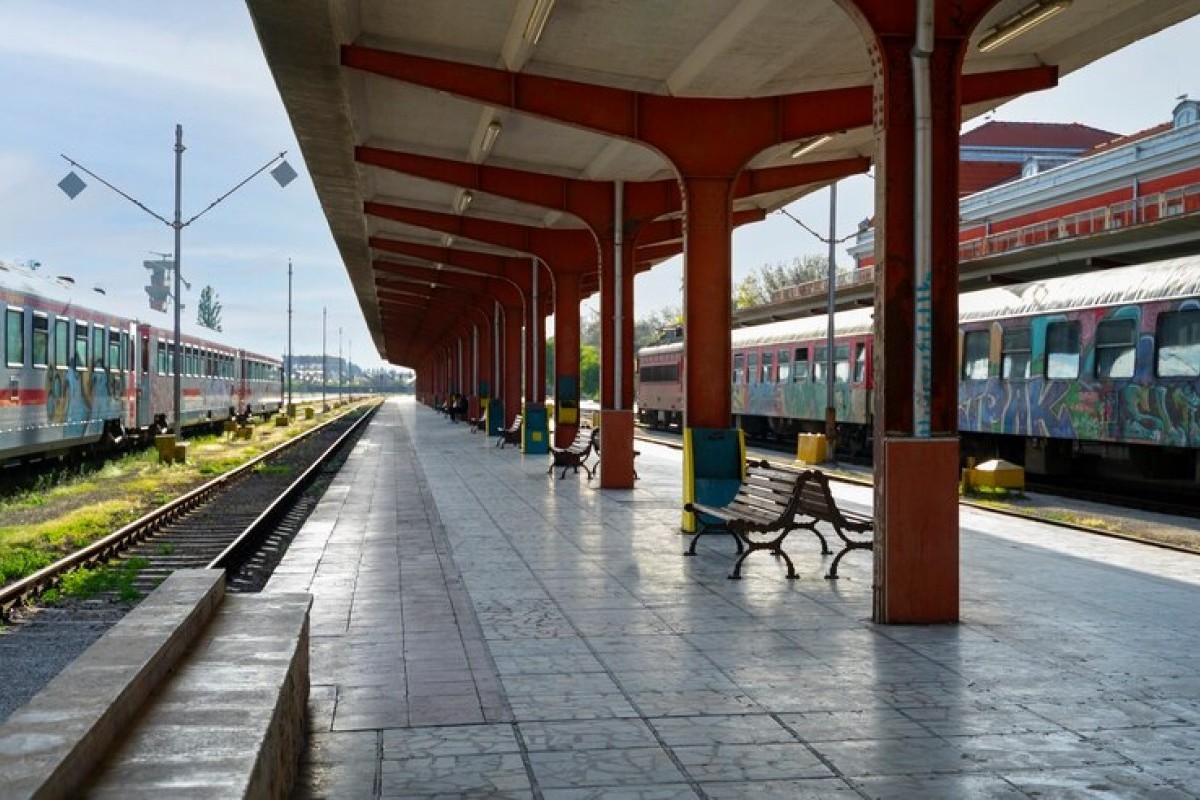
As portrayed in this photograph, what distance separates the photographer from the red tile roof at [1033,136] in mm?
77188

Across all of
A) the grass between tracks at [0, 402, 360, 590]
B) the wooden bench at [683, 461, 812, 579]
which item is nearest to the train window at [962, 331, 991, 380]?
the wooden bench at [683, 461, 812, 579]

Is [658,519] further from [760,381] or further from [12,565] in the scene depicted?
[760,381]

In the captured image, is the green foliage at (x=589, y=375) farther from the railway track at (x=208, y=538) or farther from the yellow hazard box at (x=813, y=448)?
the railway track at (x=208, y=538)

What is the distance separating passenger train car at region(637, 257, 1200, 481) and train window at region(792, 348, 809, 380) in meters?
3.35

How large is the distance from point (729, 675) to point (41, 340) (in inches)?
637

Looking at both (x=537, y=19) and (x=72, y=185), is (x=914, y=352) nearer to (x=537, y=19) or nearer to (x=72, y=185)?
(x=537, y=19)

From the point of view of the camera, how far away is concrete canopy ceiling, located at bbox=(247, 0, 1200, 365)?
1168 centimetres

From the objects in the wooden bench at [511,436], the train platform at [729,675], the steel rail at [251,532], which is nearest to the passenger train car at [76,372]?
the steel rail at [251,532]

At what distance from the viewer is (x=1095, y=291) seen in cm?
1880

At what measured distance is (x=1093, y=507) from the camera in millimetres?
17016

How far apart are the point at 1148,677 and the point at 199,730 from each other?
5.14m

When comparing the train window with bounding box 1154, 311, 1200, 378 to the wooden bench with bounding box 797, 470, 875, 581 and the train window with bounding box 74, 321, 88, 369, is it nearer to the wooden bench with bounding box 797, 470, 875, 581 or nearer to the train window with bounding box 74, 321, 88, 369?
the wooden bench with bounding box 797, 470, 875, 581

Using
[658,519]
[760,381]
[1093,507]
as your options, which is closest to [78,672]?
[658,519]

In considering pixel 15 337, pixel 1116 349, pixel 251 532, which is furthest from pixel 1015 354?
pixel 15 337
